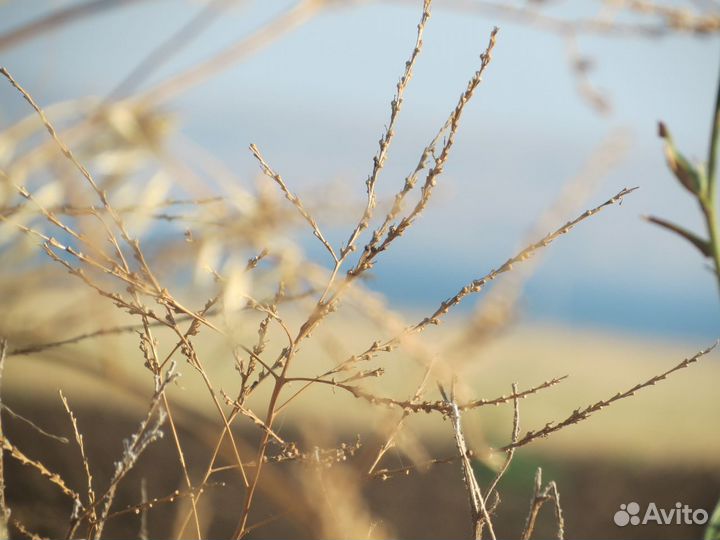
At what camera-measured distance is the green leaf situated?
43cm

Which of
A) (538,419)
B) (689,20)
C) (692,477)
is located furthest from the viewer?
(538,419)

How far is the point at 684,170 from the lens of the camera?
1.42 ft

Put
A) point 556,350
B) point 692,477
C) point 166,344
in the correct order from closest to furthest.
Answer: point 692,477
point 166,344
point 556,350

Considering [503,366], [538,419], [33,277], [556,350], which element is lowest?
[33,277]

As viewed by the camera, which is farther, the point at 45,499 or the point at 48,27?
the point at 45,499

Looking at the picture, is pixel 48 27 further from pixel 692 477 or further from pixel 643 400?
pixel 643 400

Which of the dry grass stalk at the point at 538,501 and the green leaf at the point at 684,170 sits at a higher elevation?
the green leaf at the point at 684,170

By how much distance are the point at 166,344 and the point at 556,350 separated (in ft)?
6.24

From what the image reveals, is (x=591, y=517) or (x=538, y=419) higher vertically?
(x=538, y=419)

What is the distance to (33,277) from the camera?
1.23 meters

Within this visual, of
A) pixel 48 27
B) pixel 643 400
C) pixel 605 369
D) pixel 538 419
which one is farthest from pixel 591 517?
pixel 48 27

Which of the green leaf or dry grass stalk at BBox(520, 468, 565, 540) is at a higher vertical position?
the green leaf

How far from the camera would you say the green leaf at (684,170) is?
43 centimetres

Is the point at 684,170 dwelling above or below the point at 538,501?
above
